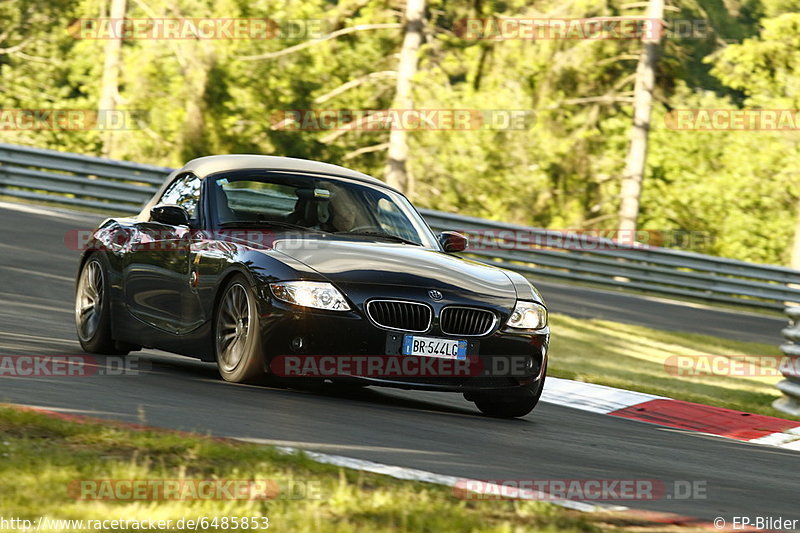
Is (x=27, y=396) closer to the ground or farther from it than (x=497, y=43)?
closer to the ground

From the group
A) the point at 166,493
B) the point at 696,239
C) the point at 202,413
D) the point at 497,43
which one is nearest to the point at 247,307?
the point at 202,413

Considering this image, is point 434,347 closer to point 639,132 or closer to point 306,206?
point 306,206

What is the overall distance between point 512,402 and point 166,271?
2.48m

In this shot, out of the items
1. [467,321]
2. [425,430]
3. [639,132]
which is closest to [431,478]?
[425,430]

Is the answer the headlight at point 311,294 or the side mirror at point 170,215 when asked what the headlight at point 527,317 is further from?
the side mirror at point 170,215

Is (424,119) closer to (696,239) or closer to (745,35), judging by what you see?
(696,239)

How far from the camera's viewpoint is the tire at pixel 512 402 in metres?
8.67

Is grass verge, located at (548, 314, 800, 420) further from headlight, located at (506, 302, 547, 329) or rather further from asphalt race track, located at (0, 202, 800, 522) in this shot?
headlight, located at (506, 302, 547, 329)

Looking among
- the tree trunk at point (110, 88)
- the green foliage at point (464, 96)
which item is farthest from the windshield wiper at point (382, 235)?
the tree trunk at point (110, 88)

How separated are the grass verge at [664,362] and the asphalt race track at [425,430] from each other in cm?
316

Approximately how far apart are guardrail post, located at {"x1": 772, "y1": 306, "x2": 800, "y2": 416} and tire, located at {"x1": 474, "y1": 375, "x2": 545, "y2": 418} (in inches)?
135

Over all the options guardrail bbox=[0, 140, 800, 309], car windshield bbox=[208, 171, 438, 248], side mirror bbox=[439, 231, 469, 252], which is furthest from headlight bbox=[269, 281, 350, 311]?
guardrail bbox=[0, 140, 800, 309]

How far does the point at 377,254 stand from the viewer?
8.36 metres

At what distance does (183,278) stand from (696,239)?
38.0m
